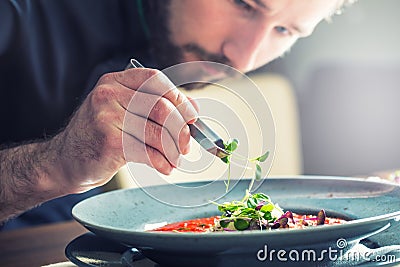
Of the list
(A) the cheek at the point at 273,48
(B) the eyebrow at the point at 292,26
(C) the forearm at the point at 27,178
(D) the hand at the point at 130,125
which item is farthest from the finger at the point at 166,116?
(A) the cheek at the point at 273,48

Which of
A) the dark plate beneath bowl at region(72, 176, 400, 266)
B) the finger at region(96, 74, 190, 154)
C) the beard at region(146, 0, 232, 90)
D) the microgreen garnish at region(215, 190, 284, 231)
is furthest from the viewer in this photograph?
the beard at region(146, 0, 232, 90)

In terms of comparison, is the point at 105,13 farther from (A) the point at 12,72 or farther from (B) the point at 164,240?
(B) the point at 164,240

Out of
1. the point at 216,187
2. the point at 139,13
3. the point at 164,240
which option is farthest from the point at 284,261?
the point at 139,13

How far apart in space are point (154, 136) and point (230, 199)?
0.25 m

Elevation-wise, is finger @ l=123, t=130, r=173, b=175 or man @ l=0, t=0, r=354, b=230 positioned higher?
man @ l=0, t=0, r=354, b=230

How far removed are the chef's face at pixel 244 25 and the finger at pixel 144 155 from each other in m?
0.88

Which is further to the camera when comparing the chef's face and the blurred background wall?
the blurred background wall

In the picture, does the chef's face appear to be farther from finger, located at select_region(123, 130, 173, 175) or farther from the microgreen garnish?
the microgreen garnish

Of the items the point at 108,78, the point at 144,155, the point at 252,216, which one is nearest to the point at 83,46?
the point at 108,78

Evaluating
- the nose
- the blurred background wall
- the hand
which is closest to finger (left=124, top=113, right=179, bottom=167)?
the hand

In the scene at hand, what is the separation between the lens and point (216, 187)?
122 centimetres

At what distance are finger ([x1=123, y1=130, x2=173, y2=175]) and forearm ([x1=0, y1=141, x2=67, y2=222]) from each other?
0.35 meters

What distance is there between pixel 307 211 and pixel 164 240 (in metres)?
0.42

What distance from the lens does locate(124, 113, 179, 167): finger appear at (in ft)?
3.26
